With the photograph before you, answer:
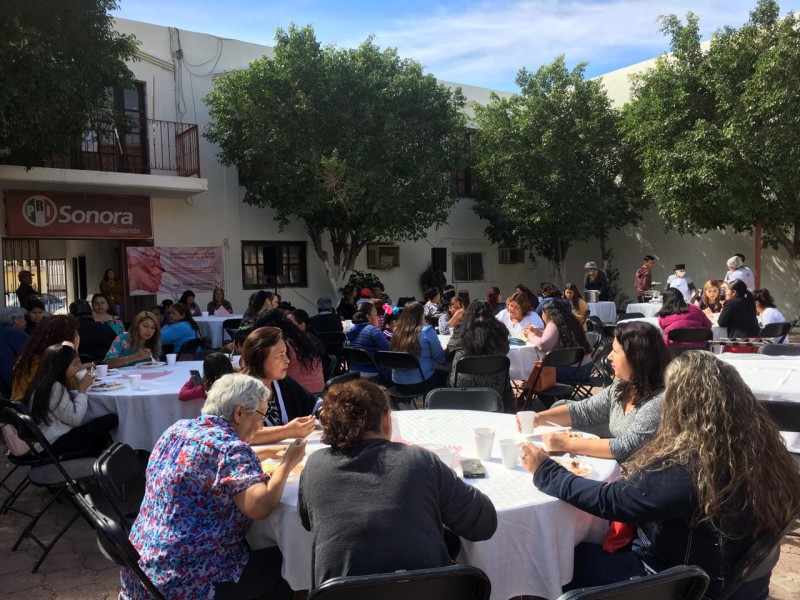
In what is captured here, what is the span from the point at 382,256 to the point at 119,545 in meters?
15.4

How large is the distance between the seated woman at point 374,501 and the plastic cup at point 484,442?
64 cm

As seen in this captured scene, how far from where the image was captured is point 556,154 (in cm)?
1616

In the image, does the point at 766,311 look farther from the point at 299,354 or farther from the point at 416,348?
the point at 299,354

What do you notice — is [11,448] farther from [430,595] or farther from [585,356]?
[585,356]

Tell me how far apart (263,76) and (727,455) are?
492 inches

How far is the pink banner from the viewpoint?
43.9 ft

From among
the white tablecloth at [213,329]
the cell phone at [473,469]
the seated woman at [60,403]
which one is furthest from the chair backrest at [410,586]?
the white tablecloth at [213,329]

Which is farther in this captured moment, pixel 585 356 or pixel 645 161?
pixel 645 161

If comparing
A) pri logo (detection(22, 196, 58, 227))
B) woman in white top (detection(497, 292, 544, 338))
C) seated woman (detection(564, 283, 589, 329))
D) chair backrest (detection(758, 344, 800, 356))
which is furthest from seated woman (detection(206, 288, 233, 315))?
chair backrest (detection(758, 344, 800, 356))

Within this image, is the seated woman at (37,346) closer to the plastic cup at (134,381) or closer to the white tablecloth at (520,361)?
the plastic cup at (134,381)

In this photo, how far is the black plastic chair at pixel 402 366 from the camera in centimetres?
579

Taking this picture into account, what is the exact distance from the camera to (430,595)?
172cm

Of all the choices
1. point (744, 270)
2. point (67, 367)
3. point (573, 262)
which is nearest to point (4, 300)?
point (67, 367)

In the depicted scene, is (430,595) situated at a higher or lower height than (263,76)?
lower
